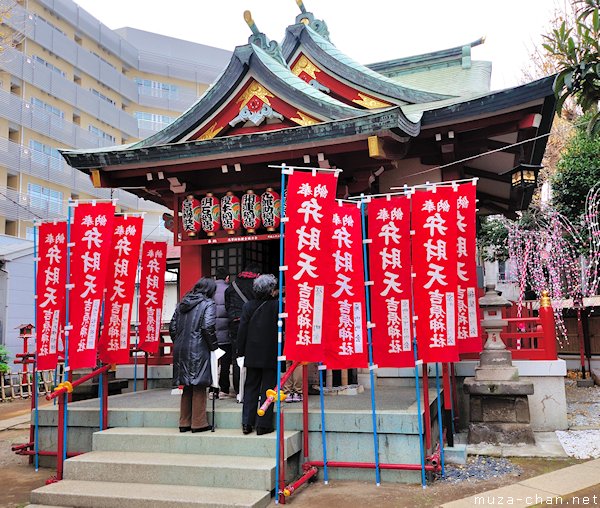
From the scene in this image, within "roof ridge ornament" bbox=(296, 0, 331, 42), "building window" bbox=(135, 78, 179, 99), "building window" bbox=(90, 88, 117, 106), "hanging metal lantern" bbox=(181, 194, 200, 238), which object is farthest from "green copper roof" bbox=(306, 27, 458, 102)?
"building window" bbox=(135, 78, 179, 99)

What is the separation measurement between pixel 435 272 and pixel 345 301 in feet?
3.75

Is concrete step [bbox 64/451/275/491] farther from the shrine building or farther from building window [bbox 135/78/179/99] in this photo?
building window [bbox 135/78/179/99]

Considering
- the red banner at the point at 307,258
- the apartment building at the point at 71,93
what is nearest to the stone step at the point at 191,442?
the red banner at the point at 307,258

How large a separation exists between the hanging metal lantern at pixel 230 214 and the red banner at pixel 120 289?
1.92 m

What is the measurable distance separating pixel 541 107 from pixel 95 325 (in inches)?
291

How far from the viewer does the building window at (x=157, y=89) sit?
146ft

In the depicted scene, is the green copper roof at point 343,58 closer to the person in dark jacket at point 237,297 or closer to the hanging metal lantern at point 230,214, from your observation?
the hanging metal lantern at point 230,214

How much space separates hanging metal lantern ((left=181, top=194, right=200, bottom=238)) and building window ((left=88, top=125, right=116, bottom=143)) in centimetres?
3237

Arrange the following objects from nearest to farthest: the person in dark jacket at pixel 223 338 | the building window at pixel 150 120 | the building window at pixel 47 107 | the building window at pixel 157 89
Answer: the person in dark jacket at pixel 223 338 < the building window at pixel 47 107 < the building window at pixel 150 120 < the building window at pixel 157 89

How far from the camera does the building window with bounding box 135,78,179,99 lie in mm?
44469

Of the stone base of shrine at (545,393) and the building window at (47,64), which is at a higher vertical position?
the building window at (47,64)

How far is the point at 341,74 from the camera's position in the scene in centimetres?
1070

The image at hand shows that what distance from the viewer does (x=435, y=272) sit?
6.23 meters

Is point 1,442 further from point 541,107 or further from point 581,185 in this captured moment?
point 581,185
